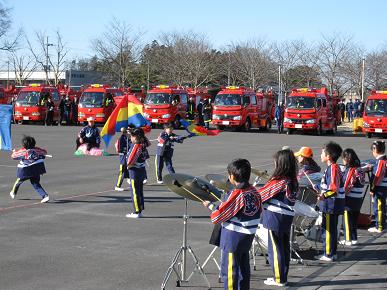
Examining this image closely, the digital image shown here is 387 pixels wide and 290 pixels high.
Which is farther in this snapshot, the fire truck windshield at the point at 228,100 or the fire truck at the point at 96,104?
the fire truck at the point at 96,104

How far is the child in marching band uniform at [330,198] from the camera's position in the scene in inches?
325

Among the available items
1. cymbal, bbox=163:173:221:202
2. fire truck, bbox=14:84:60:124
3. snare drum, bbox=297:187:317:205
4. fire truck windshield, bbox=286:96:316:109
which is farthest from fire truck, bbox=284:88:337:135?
cymbal, bbox=163:173:221:202

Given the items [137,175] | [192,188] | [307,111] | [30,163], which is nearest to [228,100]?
[307,111]

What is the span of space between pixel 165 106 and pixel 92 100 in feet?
16.3

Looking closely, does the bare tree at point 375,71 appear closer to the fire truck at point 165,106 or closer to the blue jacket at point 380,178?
the fire truck at point 165,106

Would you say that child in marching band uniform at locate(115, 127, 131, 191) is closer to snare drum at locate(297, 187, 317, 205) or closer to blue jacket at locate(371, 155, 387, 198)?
blue jacket at locate(371, 155, 387, 198)

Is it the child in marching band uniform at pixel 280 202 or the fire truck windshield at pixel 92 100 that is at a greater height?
the fire truck windshield at pixel 92 100

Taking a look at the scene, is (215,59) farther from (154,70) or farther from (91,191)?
(91,191)

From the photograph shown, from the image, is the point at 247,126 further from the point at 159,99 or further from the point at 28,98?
the point at 28,98

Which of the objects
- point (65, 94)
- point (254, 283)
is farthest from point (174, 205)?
point (65, 94)

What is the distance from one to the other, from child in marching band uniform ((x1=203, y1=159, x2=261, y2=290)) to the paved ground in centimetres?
120

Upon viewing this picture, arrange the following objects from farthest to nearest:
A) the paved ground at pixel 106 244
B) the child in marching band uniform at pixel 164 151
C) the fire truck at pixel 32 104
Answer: the fire truck at pixel 32 104 → the child in marching band uniform at pixel 164 151 → the paved ground at pixel 106 244

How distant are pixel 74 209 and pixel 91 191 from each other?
2203 mm

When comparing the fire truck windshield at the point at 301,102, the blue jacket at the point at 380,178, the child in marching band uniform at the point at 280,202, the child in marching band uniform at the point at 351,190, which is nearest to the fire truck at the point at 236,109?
the fire truck windshield at the point at 301,102
